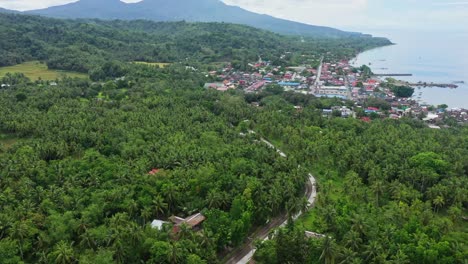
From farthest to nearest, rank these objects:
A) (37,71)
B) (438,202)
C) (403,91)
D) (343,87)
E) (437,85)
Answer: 1. (437,85)
2. (343,87)
3. (37,71)
4. (403,91)
5. (438,202)

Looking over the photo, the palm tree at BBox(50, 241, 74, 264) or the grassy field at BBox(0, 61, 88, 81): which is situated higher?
the palm tree at BBox(50, 241, 74, 264)

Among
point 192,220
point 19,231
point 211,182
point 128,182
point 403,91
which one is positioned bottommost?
point 192,220

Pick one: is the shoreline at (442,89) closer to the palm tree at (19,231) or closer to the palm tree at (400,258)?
the palm tree at (400,258)

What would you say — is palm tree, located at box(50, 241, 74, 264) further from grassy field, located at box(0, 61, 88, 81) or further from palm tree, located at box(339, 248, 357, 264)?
grassy field, located at box(0, 61, 88, 81)

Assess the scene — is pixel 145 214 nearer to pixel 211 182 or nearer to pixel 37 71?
pixel 211 182

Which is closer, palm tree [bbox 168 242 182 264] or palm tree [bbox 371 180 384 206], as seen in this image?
palm tree [bbox 168 242 182 264]

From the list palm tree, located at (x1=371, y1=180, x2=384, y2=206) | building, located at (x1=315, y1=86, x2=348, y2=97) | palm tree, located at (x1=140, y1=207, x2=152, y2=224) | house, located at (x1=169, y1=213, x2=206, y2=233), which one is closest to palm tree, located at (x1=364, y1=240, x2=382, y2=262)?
palm tree, located at (x1=371, y1=180, x2=384, y2=206)

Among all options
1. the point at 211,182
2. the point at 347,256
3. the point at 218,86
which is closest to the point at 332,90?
the point at 218,86
